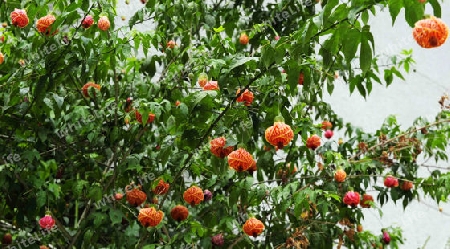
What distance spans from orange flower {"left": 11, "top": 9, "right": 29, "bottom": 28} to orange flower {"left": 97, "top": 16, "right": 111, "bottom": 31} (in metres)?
0.25

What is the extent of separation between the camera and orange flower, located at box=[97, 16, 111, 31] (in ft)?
5.54

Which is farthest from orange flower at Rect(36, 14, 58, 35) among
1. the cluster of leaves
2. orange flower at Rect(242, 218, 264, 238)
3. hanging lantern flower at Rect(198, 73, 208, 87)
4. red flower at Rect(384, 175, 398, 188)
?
red flower at Rect(384, 175, 398, 188)

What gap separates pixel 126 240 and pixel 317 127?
0.93m

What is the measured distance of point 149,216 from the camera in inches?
71.1

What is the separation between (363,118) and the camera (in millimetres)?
4609

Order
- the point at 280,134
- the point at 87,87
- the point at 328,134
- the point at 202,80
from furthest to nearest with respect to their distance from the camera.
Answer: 1. the point at 328,134
2. the point at 87,87
3. the point at 202,80
4. the point at 280,134

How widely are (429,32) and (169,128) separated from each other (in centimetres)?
90

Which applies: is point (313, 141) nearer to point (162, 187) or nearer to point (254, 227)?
point (254, 227)

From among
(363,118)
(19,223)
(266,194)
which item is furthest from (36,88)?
(363,118)

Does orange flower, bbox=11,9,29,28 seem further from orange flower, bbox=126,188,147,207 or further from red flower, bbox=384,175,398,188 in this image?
red flower, bbox=384,175,398,188

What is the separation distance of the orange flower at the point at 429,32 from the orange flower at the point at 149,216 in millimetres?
1106

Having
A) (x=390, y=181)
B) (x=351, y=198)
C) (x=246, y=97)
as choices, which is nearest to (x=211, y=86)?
(x=246, y=97)

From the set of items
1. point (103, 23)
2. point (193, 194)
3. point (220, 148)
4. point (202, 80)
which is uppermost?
point (103, 23)

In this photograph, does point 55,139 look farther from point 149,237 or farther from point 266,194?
point 266,194
